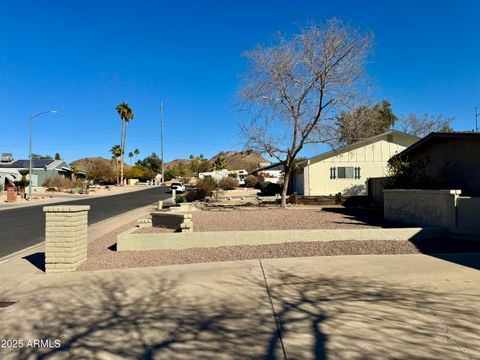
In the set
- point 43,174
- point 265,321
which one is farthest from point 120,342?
point 43,174

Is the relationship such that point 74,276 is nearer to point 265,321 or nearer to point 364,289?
point 265,321

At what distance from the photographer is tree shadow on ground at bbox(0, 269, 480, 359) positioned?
3994mm

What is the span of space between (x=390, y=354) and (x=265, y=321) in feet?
4.93

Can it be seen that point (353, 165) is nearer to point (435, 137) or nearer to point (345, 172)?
point (345, 172)

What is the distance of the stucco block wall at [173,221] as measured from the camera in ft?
32.9

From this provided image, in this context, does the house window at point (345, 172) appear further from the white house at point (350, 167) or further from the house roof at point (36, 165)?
the house roof at point (36, 165)

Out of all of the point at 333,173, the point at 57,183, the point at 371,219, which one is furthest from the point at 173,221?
the point at 57,183

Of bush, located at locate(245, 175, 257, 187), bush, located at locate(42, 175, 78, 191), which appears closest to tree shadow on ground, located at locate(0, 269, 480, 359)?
bush, located at locate(245, 175, 257, 187)

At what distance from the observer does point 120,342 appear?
4.27 metres

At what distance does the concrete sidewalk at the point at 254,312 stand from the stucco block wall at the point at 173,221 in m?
2.54

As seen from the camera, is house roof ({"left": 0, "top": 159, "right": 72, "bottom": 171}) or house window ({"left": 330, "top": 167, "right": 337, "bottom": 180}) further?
house roof ({"left": 0, "top": 159, "right": 72, "bottom": 171})

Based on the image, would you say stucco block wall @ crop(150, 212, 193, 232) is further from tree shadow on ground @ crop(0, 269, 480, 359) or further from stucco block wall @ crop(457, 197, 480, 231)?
stucco block wall @ crop(457, 197, 480, 231)

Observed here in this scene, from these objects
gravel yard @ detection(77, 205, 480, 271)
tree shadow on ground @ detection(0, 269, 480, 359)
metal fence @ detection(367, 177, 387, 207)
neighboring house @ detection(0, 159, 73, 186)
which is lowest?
tree shadow on ground @ detection(0, 269, 480, 359)

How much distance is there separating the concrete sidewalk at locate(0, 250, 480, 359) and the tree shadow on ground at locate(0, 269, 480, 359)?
14 millimetres
